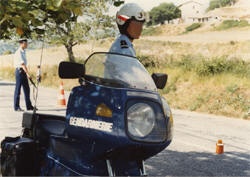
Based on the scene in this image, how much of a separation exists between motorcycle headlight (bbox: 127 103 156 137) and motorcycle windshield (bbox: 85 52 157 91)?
22 cm

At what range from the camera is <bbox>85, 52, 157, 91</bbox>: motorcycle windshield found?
10.2 feet

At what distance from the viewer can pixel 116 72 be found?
314 centimetres

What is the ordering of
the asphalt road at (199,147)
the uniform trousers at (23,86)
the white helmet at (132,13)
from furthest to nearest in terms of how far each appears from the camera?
the uniform trousers at (23,86) → the asphalt road at (199,147) → the white helmet at (132,13)

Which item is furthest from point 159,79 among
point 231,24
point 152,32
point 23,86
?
point 152,32

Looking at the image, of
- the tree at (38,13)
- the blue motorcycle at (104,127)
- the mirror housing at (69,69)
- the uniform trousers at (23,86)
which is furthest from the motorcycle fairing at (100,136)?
the uniform trousers at (23,86)

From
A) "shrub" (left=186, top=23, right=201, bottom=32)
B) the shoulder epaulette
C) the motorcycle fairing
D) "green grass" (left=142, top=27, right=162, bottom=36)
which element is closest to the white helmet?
the shoulder epaulette

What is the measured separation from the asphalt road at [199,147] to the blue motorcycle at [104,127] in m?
2.50

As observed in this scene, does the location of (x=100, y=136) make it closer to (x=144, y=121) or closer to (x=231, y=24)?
(x=144, y=121)

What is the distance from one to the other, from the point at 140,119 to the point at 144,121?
0.03 meters

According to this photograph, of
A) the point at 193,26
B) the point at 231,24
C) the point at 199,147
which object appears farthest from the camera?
the point at 193,26

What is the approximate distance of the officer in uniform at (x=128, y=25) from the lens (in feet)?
11.3

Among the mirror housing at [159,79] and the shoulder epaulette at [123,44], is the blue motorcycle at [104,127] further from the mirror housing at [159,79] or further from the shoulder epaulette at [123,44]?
the mirror housing at [159,79]

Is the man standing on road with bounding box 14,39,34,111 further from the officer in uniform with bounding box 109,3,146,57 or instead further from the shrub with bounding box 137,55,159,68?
the shrub with bounding box 137,55,159,68

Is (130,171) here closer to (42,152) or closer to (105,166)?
(105,166)
